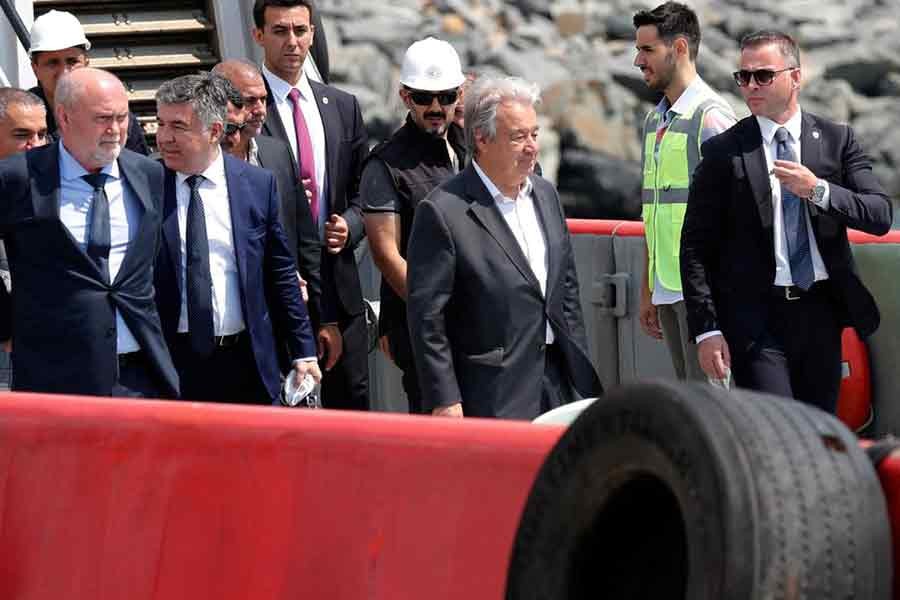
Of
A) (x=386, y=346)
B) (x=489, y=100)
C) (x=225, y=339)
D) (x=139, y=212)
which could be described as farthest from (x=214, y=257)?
(x=386, y=346)

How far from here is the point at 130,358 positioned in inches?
316

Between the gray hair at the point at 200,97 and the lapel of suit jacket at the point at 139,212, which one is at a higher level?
the gray hair at the point at 200,97

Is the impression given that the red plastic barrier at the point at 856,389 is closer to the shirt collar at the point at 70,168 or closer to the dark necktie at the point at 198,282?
the dark necktie at the point at 198,282

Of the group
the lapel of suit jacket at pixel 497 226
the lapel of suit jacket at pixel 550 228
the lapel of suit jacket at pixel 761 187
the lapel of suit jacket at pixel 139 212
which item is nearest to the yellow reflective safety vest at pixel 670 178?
the lapel of suit jacket at pixel 761 187

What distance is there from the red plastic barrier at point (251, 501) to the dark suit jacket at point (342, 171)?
10.0 ft

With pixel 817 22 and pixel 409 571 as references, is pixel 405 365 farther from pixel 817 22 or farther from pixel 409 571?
pixel 817 22

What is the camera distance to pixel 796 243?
27.2ft

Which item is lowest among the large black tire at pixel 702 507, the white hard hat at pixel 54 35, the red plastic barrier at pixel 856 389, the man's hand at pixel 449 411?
the red plastic barrier at pixel 856 389

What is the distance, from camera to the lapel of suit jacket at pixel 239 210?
8.36 m

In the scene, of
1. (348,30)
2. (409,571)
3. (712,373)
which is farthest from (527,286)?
(348,30)

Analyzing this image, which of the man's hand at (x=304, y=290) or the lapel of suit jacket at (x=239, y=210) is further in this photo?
the man's hand at (x=304, y=290)

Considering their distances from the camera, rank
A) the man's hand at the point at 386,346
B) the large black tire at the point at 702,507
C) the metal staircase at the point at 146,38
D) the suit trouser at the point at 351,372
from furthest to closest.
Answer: the metal staircase at the point at 146,38 → the suit trouser at the point at 351,372 → the man's hand at the point at 386,346 → the large black tire at the point at 702,507

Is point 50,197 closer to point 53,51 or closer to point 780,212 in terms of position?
point 53,51

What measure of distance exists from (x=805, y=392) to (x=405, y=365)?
1737 mm
